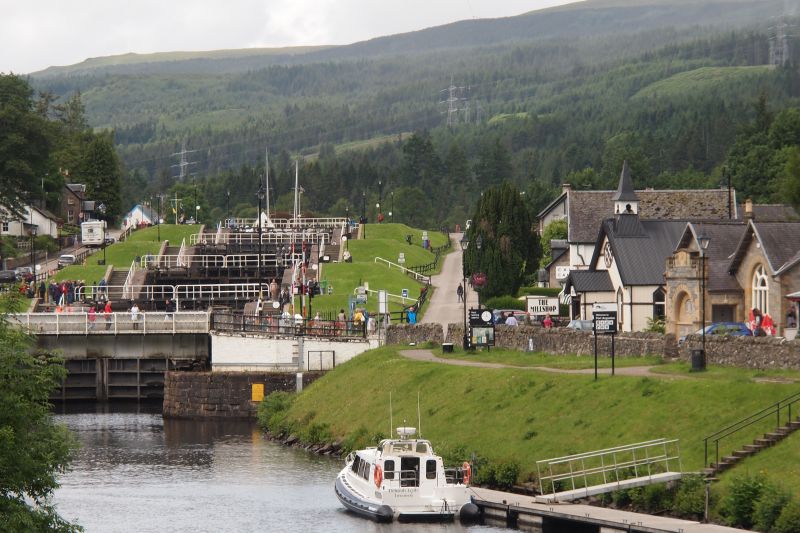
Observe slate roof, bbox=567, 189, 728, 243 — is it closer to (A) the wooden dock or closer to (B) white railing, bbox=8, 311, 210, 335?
(B) white railing, bbox=8, 311, 210, 335

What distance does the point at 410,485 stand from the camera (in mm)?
51719

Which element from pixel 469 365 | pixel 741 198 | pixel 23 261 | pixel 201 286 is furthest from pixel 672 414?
pixel 741 198

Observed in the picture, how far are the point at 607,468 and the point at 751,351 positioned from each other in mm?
8298

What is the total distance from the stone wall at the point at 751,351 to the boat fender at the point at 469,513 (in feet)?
36.1

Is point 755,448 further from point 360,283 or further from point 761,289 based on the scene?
point 360,283

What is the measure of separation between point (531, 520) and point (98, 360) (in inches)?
1980

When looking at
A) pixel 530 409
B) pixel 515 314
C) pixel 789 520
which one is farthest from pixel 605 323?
pixel 515 314

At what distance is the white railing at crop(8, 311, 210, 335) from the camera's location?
300ft

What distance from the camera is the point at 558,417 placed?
5616cm

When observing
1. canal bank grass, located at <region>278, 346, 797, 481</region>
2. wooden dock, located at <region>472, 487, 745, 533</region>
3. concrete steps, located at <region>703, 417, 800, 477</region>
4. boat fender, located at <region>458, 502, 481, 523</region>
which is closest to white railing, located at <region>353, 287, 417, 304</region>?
canal bank grass, located at <region>278, 346, 797, 481</region>

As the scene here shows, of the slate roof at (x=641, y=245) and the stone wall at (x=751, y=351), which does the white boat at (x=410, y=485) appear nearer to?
the stone wall at (x=751, y=351)

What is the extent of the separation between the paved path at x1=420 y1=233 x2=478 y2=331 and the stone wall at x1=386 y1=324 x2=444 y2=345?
6335mm

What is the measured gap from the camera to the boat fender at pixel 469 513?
4941 centimetres

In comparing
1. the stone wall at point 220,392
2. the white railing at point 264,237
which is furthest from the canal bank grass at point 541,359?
the white railing at point 264,237
